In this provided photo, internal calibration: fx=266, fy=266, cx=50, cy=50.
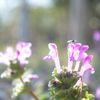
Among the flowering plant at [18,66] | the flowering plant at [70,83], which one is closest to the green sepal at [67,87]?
the flowering plant at [70,83]

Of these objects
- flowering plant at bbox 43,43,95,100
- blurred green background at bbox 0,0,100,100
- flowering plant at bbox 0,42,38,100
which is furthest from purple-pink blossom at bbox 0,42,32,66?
blurred green background at bbox 0,0,100,100

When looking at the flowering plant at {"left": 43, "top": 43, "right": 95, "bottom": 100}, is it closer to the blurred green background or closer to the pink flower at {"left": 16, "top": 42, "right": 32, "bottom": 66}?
the pink flower at {"left": 16, "top": 42, "right": 32, "bottom": 66}

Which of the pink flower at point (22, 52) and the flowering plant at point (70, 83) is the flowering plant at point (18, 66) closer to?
the pink flower at point (22, 52)

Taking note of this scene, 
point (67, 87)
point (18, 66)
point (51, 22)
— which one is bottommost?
point (67, 87)

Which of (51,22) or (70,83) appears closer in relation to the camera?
(70,83)

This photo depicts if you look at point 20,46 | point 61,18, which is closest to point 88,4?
point 61,18

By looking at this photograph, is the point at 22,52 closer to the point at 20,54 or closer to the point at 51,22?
the point at 20,54

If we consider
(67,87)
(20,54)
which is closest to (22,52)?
(20,54)

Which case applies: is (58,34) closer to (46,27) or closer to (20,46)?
(46,27)

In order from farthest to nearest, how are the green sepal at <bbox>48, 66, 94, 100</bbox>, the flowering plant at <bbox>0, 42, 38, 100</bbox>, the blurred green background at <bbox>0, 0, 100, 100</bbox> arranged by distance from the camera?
the blurred green background at <bbox>0, 0, 100, 100</bbox>
the flowering plant at <bbox>0, 42, 38, 100</bbox>
the green sepal at <bbox>48, 66, 94, 100</bbox>

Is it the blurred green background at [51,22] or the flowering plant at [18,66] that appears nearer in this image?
the flowering plant at [18,66]

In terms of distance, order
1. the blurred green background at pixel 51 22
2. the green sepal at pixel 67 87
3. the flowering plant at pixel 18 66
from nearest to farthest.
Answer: the green sepal at pixel 67 87, the flowering plant at pixel 18 66, the blurred green background at pixel 51 22
